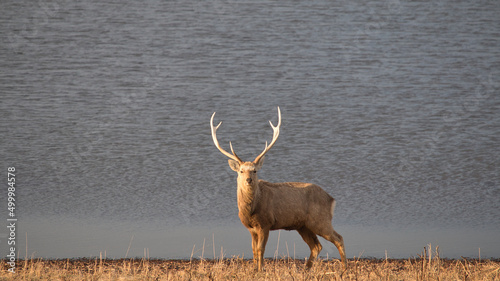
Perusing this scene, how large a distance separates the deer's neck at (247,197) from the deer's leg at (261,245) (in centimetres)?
28

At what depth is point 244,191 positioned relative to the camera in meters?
7.50

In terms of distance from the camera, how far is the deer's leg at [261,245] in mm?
7471

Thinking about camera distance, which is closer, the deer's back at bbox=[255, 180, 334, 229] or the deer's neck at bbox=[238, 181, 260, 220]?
the deer's neck at bbox=[238, 181, 260, 220]

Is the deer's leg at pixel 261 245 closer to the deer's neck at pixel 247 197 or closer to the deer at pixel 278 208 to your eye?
the deer at pixel 278 208

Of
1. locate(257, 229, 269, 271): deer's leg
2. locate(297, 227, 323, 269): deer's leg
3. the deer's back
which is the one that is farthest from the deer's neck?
locate(297, 227, 323, 269): deer's leg

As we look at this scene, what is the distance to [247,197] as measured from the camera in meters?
7.52

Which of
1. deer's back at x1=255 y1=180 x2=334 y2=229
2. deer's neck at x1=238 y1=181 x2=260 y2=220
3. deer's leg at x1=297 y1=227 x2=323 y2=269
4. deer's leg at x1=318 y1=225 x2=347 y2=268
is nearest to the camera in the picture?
deer's neck at x1=238 y1=181 x2=260 y2=220

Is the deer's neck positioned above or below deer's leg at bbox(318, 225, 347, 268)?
above

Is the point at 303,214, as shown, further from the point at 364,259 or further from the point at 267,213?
the point at 364,259

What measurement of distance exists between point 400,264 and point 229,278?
153 inches

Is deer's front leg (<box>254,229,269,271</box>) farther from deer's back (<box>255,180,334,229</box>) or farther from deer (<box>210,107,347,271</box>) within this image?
deer's back (<box>255,180,334,229</box>)

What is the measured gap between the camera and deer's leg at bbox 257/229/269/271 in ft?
24.5

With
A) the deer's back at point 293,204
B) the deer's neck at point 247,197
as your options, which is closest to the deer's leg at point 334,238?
the deer's back at point 293,204

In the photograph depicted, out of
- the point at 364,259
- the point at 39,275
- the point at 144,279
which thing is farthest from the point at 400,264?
the point at 39,275
